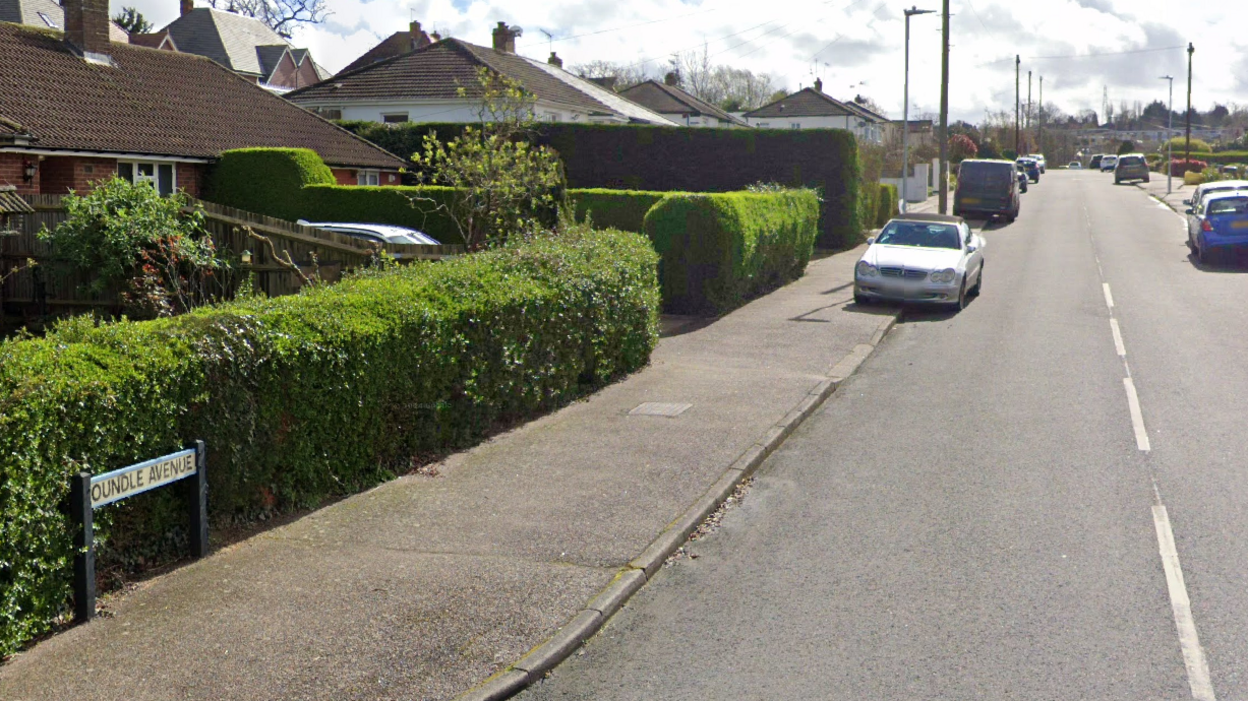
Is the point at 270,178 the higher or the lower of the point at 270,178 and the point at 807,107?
the lower

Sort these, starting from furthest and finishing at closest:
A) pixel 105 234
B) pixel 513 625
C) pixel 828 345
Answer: pixel 828 345 → pixel 105 234 → pixel 513 625

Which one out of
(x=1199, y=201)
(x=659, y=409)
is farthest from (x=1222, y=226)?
(x=659, y=409)

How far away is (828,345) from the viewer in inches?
635

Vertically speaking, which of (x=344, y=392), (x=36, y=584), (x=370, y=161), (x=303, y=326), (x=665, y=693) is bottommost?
(x=665, y=693)

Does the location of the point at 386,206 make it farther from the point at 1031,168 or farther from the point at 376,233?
the point at 1031,168

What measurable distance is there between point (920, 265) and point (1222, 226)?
1129 centimetres

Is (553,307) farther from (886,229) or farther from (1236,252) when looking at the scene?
(1236,252)

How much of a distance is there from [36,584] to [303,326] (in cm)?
262

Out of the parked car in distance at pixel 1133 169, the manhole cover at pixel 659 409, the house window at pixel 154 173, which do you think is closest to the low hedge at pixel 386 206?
→ the house window at pixel 154 173

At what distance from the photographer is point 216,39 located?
215 ft

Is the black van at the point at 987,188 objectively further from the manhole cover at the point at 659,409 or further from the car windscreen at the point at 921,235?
the manhole cover at the point at 659,409

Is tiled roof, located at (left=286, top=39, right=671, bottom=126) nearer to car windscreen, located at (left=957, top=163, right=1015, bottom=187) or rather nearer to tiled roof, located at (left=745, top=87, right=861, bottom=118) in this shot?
car windscreen, located at (left=957, top=163, right=1015, bottom=187)

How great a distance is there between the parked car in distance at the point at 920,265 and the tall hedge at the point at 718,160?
27.6 feet

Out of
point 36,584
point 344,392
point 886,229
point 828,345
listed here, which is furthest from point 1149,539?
point 886,229
